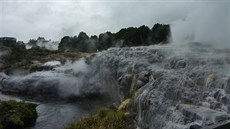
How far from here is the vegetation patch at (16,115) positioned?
19.6 meters

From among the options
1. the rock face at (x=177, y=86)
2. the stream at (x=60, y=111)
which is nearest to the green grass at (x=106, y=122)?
the rock face at (x=177, y=86)

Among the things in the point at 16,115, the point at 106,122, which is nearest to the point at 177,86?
the point at 106,122

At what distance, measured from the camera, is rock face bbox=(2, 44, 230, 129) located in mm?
12648

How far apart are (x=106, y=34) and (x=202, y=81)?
184 ft

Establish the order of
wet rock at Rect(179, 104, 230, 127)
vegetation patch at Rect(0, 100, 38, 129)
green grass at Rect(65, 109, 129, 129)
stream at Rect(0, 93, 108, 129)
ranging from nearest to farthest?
wet rock at Rect(179, 104, 230, 127), green grass at Rect(65, 109, 129, 129), vegetation patch at Rect(0, 100, 38, 129), stream at Rect(0, 93, 108, 129)

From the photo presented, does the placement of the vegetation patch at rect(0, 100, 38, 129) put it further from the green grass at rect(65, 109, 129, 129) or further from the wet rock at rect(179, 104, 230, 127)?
the wet rock at rect(179, 104, 230, 127)

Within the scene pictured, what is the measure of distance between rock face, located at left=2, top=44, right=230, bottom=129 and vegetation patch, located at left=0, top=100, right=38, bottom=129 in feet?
20.2

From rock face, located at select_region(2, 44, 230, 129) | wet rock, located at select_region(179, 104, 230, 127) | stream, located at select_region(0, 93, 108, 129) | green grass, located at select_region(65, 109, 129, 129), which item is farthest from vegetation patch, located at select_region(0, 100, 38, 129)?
wet rock, located at select_region(179, 104, 230, 127)

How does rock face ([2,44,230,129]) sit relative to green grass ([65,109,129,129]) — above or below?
above

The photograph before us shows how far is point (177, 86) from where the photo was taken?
51.2 feet

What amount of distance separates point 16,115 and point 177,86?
389 inches

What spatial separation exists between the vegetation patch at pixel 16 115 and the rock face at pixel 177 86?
6.16 m

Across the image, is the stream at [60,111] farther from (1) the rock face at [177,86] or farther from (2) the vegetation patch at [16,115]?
(1) the rock face at [177,86]

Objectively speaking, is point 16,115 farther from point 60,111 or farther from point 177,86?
point 177,86
